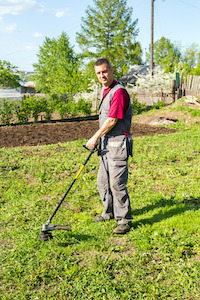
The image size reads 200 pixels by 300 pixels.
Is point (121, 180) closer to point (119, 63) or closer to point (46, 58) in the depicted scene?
point (119, 63)

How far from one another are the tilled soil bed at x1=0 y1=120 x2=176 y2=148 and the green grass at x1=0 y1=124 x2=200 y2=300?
12.3 feet

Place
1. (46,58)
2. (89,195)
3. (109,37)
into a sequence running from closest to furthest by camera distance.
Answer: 1. (89,195)
2. (109,37)
3. (46,58)

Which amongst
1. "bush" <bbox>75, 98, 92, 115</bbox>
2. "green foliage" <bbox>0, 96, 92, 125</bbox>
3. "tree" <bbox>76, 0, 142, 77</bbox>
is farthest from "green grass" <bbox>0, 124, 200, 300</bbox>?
"tree" <bbox>76, 0, 142, 77</bbox>

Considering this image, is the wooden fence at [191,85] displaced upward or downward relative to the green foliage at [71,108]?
upward

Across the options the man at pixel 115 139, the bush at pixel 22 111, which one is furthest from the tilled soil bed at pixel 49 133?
Result: the man at pixel 115 139

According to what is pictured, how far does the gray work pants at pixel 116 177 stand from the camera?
3.89 m

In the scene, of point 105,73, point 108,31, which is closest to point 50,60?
point 108,31

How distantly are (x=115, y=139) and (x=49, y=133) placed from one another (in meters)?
8.33

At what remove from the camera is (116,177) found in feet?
12.8

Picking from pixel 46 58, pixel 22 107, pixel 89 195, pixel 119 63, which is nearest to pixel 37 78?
pixel 46 58

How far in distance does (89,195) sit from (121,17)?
38.5 metres

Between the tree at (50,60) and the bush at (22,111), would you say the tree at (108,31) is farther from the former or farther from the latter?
the bush at (22,111)

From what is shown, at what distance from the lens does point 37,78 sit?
5853cm

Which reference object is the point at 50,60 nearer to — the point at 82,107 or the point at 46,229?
the point at 82,107
